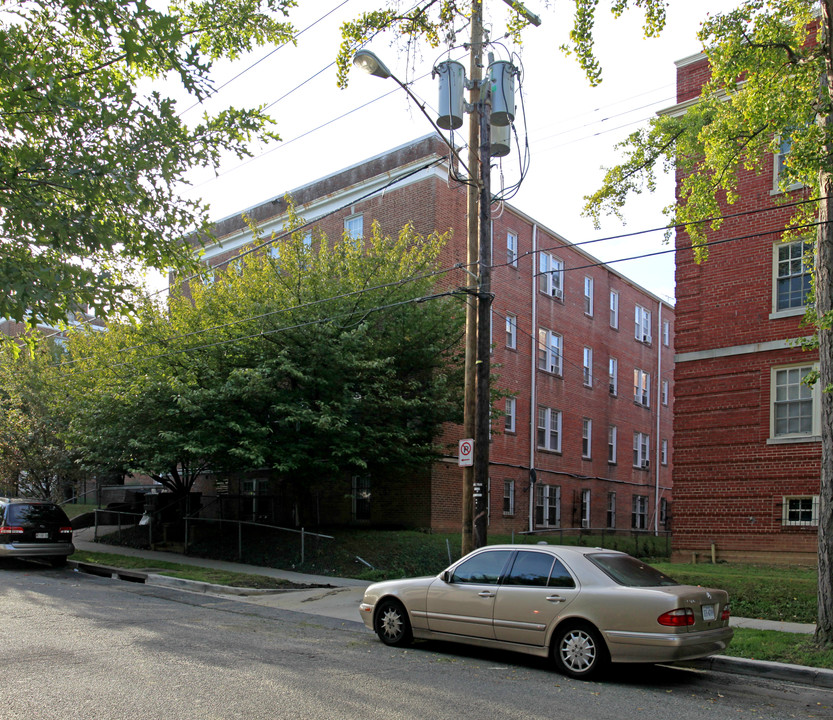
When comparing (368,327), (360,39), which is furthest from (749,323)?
(360,39)

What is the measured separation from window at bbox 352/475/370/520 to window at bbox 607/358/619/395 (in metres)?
13.7

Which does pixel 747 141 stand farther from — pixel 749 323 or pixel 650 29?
pixel 749 323

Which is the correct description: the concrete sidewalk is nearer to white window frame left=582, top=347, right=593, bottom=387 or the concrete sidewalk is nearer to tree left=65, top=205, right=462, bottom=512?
tree left=65, top=205, right=462, bottom=512

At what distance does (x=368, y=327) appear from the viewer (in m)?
18.6

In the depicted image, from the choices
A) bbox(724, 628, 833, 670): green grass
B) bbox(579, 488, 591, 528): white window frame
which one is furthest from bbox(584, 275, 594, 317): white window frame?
bbox(724, 628, 833, 670): green grass

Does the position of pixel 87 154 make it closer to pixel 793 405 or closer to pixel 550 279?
pixel 793 405

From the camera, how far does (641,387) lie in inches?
1437

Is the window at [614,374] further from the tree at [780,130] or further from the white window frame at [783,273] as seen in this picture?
the tree at [780,130]

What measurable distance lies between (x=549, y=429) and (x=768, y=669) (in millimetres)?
20490

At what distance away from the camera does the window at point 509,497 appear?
87.3 feet

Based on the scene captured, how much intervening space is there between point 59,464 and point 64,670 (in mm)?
19861

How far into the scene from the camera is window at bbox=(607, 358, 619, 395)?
33.8 metres

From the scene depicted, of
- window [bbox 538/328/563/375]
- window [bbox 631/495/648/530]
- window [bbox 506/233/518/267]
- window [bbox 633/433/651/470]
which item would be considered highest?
window [bbox 506/233/518/267]

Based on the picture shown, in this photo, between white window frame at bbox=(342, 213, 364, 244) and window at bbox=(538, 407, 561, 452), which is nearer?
white window frame at bbox=(342, 213, 364, 244)
